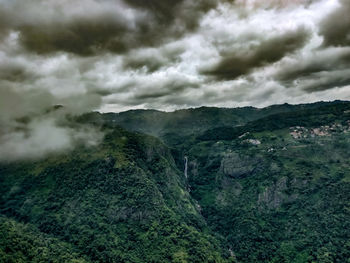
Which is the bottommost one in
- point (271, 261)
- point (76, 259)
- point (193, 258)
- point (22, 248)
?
point (271, 261)

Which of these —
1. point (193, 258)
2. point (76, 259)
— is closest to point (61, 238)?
point (76, 259)

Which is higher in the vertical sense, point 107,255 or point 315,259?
point 107,255

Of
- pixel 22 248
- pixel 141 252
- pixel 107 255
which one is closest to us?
pixel 22 248

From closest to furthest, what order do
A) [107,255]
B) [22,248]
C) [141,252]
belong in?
[22,248] < [107,255] < [141,252]

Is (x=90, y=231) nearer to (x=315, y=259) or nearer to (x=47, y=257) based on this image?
(x=47, y=257)

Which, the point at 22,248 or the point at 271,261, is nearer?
the point at 22,248

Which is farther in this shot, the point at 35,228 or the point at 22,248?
the point at 35,228

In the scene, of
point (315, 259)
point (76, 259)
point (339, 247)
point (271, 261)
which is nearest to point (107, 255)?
point (76, 259)

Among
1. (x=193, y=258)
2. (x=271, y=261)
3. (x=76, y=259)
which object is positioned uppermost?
(x=76, y=259)

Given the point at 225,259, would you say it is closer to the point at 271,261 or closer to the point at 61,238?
the point at 271,261
